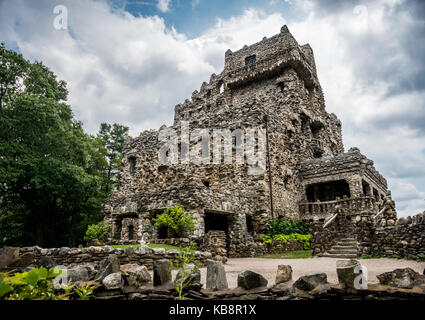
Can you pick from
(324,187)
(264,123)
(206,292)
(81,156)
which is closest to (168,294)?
(206,292)

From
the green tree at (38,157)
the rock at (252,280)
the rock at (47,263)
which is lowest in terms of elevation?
the rock at (252,280)

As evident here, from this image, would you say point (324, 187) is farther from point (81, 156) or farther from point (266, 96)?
point (81, 156)

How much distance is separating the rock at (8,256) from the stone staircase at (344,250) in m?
10.9

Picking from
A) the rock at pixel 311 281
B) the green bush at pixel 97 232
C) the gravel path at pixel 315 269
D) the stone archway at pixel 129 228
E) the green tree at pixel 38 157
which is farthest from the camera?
the green tree at pixel 38 157

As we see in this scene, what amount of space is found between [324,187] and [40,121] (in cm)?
2120

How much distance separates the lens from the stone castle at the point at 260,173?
14.4 meters

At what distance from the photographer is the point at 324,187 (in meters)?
23.6

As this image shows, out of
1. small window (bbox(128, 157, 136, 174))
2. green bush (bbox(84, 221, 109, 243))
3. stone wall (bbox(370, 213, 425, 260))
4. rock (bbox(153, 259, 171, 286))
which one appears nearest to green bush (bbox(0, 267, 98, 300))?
rock (bbox(153, 259, 171, 286))

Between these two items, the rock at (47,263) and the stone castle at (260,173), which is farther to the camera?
the stone castle at (260,173)

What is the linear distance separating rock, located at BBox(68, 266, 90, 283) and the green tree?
15.4 meters

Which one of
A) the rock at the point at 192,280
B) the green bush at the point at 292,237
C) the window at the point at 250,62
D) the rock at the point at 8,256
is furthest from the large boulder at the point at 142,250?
the window at the point at 250,62

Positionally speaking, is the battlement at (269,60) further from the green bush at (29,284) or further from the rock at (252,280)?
the green bush at (29,284)

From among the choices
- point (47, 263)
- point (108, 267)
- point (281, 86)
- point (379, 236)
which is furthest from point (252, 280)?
point (281, 86)

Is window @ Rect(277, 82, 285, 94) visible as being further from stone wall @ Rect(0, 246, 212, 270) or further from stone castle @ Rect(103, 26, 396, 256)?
stone wall @ Rect(0, 246, 212, 270)
